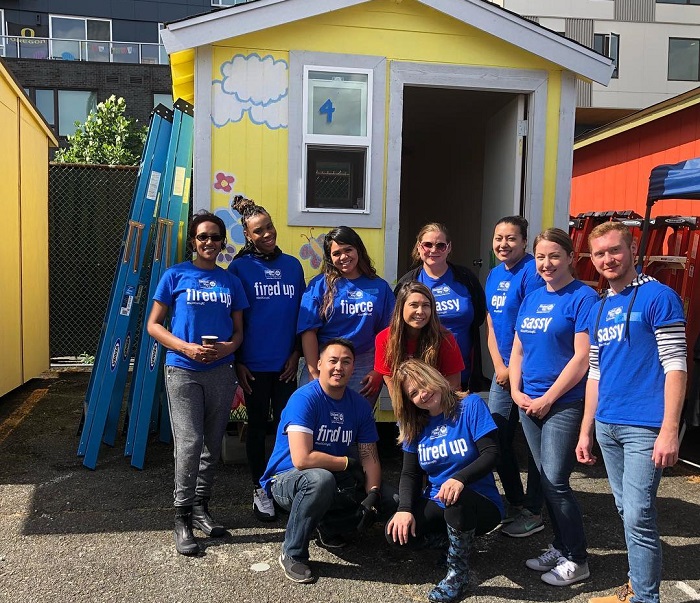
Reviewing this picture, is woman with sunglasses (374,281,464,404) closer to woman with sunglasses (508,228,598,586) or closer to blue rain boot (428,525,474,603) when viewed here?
woman with sunglasses (508,228,598,586)

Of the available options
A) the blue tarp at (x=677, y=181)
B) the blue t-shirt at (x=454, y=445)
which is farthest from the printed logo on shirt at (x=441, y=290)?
the blue tarp at (x=677, y=181)

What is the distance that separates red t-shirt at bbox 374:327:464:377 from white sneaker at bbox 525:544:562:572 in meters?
0.99

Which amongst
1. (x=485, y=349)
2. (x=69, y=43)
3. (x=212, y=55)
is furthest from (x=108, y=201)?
(x=69, y=43)

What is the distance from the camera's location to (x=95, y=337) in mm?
8617

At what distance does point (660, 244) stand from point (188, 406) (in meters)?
5.12

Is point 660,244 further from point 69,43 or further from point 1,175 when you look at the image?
point 69,43

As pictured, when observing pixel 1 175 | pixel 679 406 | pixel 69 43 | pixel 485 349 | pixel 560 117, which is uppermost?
pixel 69 43

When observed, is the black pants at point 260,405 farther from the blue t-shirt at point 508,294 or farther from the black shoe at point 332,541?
the blue t-shirt at point 508,294

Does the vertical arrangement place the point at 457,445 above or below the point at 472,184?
below

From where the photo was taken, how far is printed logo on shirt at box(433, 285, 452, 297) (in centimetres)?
374

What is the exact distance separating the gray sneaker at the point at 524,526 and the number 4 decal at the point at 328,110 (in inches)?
118

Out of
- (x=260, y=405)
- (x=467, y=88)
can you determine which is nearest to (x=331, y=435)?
(x=260, y=405)

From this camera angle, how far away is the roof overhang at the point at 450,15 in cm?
457

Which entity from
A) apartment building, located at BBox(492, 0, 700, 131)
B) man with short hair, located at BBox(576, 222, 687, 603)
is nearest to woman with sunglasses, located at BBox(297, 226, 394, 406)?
man with short hair, located at BBox(576, 222, 687, 603)
